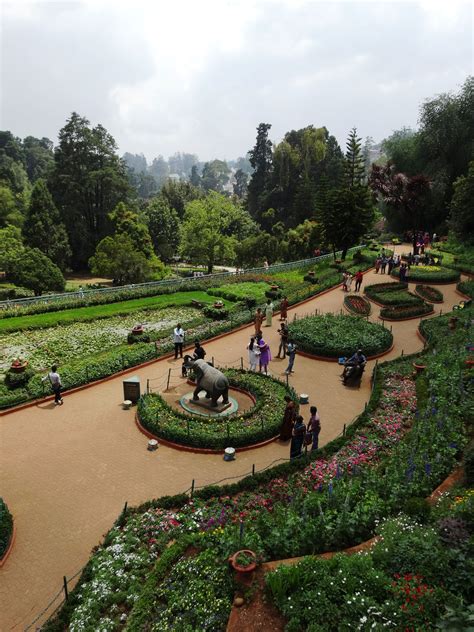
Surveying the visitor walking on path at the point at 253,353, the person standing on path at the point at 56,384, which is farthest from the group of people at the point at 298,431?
the person standing on path at the point at 56,384

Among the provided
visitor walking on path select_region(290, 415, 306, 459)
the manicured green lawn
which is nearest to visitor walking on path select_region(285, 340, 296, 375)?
visitor walking on path select_region(290, 415, 306, 459)

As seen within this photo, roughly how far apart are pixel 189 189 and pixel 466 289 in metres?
63.1

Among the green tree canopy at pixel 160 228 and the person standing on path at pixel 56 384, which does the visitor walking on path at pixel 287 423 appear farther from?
the green tree canopy at pixel 160 228

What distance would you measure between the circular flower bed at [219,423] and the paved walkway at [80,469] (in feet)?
1.32

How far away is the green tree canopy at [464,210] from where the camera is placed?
1551 inches

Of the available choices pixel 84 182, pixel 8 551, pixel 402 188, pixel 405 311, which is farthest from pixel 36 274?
pixel 402 188

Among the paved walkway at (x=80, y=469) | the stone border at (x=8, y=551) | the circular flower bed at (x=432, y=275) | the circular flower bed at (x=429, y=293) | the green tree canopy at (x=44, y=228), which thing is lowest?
the stone border at (x=8, y=551)

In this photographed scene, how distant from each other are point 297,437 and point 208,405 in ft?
13.7

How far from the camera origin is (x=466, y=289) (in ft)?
98.6

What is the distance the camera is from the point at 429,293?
2989 cm

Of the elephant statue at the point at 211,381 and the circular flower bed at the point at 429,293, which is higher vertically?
the circular flower bed at the point at 429,293

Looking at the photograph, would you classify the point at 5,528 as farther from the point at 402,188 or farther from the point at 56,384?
the point at 402,188

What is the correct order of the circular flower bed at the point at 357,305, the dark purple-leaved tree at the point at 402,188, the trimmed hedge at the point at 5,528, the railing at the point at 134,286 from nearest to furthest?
1. the trimmed hedge at the point at 5,528
2. the circular flower bed at the point at 357,305
3. the railing at the point at 134,286
4. the dark purple-leaved tree at the point at 402,188

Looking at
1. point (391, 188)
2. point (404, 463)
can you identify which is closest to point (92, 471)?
point (404, 463)
